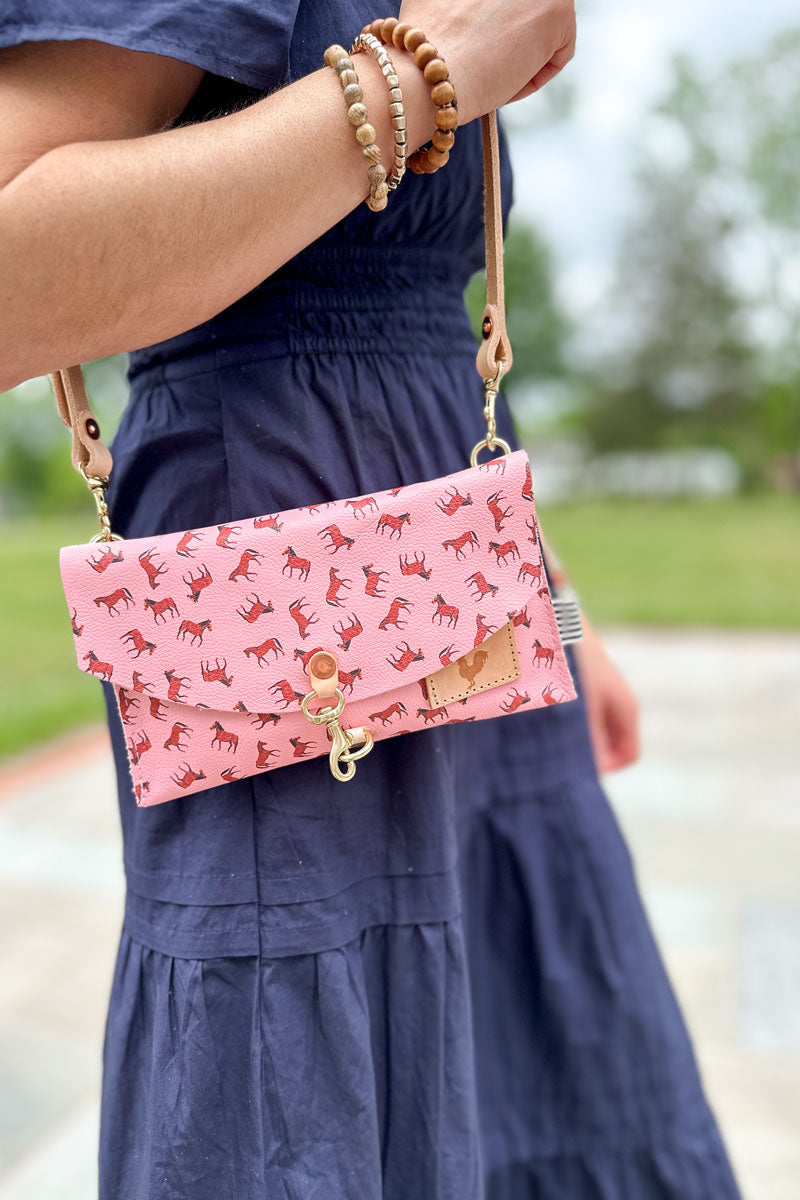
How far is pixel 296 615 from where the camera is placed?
0.72 m

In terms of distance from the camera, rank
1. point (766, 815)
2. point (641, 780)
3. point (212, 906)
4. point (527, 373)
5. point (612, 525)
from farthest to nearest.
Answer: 1. point (527, 373)
2. point (612, 525)
3. point (641, 780)
4. point (766, 815)
5. point (212, 906)

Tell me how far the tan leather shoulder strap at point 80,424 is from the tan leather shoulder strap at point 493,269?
287mm

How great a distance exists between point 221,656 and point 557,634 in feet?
0.86

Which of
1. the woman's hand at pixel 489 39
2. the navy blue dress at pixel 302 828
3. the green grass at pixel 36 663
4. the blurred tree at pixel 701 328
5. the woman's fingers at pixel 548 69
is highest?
the blurred tree at pixel 701 328

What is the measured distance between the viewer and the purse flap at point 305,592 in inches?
27.5

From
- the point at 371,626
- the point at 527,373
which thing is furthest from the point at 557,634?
the point at 527,373

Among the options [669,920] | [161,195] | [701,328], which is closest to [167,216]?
[161,195]

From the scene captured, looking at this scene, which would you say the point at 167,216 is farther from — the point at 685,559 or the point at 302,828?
the point at 685,559

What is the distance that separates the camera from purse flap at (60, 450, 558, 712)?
70cm

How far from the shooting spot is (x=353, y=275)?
789 mm

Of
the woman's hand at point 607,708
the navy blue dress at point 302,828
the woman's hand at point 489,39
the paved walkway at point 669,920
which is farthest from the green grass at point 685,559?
the woman's hand at point 489,39

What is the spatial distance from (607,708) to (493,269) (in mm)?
550

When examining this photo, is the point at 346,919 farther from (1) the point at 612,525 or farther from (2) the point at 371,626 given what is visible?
(1) the point at 612,525

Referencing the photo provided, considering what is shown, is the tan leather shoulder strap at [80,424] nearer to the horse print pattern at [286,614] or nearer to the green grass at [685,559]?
the horse print pattern at [286,614]
